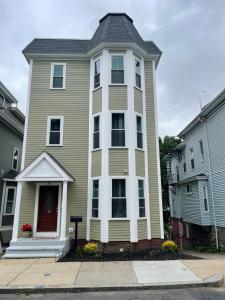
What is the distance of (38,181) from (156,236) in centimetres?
620

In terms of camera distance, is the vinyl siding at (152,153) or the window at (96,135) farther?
the window at (96,135)

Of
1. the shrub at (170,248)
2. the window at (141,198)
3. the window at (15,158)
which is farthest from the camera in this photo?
the window at (15,158)

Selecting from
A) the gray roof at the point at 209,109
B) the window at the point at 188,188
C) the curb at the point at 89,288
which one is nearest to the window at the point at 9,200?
the curb at the point at 89,288

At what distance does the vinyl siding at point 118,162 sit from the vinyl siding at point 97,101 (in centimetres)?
240

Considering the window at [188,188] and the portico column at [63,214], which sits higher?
the window at [188,188]

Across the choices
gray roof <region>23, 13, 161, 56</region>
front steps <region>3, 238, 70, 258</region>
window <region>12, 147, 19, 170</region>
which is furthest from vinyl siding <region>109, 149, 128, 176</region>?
window <region>12, 147, 19, 170</region>

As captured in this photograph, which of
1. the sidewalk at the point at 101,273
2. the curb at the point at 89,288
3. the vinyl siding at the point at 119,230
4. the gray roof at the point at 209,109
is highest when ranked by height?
the gray roof at the point at 209,109

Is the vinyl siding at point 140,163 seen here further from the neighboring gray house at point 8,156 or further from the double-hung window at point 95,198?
the neighboring gray house at point 8,156

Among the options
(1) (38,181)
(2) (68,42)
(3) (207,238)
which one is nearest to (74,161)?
(1) (38,181)

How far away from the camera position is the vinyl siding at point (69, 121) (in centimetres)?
1209

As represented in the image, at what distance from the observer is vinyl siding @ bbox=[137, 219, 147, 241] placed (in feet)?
36.3

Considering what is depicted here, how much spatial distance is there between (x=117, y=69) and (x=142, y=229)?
820 cm

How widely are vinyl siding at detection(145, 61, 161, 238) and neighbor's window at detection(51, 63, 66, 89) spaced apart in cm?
470

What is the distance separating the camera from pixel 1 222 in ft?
47.1
